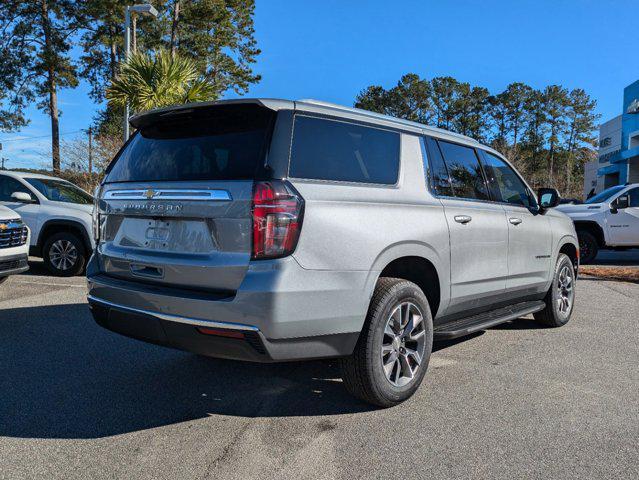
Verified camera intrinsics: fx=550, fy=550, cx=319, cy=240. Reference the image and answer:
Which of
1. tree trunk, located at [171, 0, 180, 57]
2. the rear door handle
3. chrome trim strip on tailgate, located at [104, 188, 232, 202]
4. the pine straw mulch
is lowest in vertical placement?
the pine straw mulch

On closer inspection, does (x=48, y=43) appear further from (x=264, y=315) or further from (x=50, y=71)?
(x=264, y=315)

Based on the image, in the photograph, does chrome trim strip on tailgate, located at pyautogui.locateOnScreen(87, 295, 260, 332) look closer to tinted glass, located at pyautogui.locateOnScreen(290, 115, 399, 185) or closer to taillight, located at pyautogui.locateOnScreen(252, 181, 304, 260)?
taillight, located at pyautogui.locateOnScreen(252, 181, 304, 260)

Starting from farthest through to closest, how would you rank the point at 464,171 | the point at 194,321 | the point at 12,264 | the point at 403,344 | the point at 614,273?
the point at 614,273, the point at 12,264, the point at 464,171, the point at 403,344, the point at 194,321

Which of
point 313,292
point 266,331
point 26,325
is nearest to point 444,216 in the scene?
point 313,292

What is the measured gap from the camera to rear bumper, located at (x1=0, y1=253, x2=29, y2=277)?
626cm

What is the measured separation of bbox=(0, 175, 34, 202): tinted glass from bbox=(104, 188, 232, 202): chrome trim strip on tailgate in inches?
254

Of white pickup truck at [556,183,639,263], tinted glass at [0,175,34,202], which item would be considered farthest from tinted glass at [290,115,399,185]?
white pickup truck at [556,183,639,263]

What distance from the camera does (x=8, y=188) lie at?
903 centimetres

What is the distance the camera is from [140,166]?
358 cm

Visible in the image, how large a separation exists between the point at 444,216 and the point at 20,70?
1423 inches

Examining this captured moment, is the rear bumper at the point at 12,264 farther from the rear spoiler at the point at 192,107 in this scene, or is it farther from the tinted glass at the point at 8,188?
the rear spoiler at the point at 192,107

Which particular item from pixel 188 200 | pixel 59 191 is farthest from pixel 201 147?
pixel 59 191

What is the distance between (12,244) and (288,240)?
4999 millimetres

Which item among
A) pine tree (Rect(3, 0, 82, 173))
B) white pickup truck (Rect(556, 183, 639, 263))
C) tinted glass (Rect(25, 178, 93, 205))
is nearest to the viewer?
tinted glass (Rect(25, 178, 93, 205))
